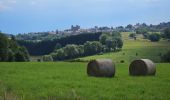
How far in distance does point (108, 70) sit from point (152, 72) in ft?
15.8

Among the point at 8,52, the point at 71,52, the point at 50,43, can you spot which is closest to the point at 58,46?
the point at 50,43

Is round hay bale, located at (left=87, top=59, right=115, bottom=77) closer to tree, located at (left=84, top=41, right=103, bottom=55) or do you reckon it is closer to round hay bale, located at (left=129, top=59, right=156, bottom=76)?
round hay bale, located at (left=129, top=59, right=156, bottom=76)

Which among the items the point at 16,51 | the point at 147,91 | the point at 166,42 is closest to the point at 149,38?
Result: the point at 166,42

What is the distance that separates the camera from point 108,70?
1138 inches

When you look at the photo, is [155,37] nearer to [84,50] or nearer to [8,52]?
[84,50]

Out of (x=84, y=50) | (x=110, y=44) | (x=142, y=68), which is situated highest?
(x=142, y=68)

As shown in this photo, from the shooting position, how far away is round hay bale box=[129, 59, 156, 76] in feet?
104

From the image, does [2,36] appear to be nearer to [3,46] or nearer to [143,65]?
[3,46]

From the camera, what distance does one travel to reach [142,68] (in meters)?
32.0

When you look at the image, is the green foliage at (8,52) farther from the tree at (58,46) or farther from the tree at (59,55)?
the tree at (58,46)

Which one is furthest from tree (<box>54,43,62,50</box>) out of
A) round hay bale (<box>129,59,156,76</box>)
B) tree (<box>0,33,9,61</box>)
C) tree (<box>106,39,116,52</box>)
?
round hay bale (<box>129,59,156,76</box>)

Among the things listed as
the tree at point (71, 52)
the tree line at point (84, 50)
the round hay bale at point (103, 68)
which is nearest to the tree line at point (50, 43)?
the tree line at point (84, 50)

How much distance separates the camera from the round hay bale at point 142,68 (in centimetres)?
3175

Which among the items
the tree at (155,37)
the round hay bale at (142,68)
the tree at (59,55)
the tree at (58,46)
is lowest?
the tree at (59,55)
